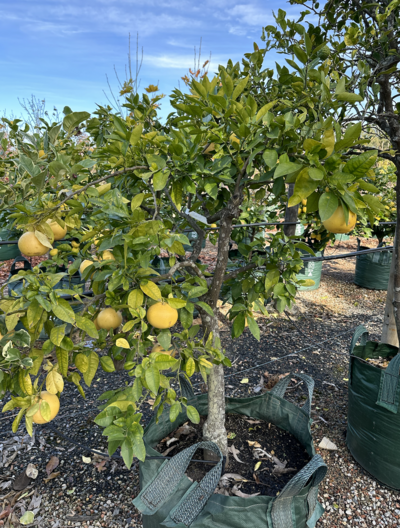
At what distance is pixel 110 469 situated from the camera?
2043mm

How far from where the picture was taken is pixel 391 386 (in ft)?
5.76

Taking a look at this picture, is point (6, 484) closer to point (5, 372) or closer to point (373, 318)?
point (5, 372)

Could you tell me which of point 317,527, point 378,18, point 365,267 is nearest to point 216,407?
point 317,527

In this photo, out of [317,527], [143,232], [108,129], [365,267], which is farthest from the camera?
[365,267]

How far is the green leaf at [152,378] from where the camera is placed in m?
0.89

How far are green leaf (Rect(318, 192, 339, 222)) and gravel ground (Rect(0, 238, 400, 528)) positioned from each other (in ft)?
5.49

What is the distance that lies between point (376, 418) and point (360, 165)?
1601mm

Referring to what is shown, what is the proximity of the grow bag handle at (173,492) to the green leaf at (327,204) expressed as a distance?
2.97ft

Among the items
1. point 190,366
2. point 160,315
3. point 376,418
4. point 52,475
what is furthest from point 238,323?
point 52,475

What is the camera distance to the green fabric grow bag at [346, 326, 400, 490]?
176cm

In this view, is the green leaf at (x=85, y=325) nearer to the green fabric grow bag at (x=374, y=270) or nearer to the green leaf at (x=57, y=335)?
the green leaf at (x=57, y=335)

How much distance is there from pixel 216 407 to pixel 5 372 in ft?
3.14

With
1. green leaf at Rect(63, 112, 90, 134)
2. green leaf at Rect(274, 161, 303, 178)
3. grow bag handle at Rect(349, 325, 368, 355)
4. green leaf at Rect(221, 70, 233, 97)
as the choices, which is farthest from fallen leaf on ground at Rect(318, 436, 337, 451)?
green leaf at Rect(63, 112, 90, 134)

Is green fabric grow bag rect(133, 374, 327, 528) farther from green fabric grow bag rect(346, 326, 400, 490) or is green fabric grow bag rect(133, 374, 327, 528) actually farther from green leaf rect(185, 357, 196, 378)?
green fabric grow bag rect(346, 326, 400, 490)
